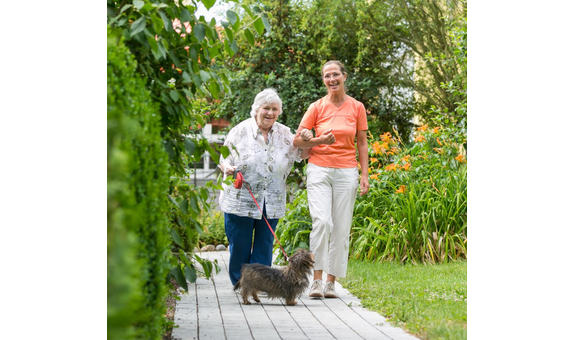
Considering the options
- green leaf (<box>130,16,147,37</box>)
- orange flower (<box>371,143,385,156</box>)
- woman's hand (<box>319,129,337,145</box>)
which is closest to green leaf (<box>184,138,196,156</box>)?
green leaf (<box>130,16,147,37</box>)

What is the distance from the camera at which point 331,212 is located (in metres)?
5.83

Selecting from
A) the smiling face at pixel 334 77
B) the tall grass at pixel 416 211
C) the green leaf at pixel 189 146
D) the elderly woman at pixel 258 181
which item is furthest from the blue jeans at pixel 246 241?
the green leaf at pixel 189 146

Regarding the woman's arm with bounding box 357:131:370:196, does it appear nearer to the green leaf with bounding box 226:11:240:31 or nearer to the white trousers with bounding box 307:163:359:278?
the white trousers with bounding box 307:163:359:278

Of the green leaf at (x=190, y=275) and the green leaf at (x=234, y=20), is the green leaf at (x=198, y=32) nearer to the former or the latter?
the green leaf at (x=234, y=20)

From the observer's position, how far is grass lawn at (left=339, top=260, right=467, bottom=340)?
157 inches

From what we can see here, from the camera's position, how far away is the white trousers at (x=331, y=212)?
18.6 ft

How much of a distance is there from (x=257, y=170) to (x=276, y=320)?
63.9 inches

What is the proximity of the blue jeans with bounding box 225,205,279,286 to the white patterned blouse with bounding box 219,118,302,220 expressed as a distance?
0.32 feet

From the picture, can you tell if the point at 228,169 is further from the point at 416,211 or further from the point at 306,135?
the point at 416,211

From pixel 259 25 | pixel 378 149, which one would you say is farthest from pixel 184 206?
pixel 378 149
